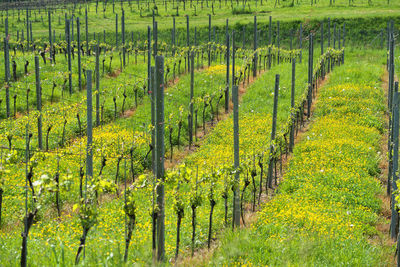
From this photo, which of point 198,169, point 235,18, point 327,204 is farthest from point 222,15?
point 327,204

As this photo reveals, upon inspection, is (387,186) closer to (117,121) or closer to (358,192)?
(358,192)

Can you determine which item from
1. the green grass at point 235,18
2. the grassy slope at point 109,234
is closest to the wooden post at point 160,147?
the grassy slope at point 109,234

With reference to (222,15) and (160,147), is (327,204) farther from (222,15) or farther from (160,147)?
(222,15)

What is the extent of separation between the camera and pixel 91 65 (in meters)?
26.2

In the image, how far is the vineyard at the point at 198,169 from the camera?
848 centimetres

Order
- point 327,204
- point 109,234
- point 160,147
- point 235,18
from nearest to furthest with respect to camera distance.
Answer: point 160,147
point 109,234
point 327,204
point 235,18

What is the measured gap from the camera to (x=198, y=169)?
14422 millimetres

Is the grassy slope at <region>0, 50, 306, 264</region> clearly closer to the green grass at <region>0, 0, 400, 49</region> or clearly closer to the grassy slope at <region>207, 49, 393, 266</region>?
the grassy slope at <region>207, 49, 393, 266</region>

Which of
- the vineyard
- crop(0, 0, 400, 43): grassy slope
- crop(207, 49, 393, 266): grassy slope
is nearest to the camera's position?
the vineyard

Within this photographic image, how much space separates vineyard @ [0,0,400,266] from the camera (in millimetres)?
8484

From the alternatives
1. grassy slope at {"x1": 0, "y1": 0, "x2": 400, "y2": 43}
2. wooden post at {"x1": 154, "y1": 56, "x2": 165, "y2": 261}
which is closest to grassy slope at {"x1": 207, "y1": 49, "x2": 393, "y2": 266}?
wooden post at {"x1": 154, "y1": 56, "x2": 165, "y2": 261}

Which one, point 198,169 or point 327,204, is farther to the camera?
point 198,169

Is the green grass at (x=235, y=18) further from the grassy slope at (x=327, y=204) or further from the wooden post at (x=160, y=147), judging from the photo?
the wooden post at (x=160, y=147)

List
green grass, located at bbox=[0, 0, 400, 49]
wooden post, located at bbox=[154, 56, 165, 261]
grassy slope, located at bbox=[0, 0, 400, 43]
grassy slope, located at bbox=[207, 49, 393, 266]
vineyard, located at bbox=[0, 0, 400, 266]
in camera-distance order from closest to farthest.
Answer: wooden post, located at bbox=[154, 56, 165, 261], vineyard, located at bbox=[0, 0, 400, 266], grassy slope, located at bbox=[207, 49, 393, 266], green grass, located at bbox=[0, 0, 400, 49], grassy slope, located at bbox=[0, 0, 400, 43]
